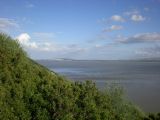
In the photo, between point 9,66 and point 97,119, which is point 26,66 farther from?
point 97,119

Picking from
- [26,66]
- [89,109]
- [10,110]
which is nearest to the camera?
→ [10,110]

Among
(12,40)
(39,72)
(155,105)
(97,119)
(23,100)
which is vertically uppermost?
(12,40)

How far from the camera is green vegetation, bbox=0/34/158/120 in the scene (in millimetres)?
16578

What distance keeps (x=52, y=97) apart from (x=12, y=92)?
248 centimetres

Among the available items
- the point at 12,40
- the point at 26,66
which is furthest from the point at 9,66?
the point at 12,40

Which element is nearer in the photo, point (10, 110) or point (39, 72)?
point (10, 110)

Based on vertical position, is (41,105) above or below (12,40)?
below

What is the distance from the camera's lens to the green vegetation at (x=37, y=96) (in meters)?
16.6

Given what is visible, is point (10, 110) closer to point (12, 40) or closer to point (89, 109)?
point (89, 109)

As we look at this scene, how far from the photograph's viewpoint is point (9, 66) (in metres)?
18.5

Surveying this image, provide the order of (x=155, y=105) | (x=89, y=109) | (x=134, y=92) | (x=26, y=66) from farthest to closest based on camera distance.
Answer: (x=134, y=92) → (x=155, y=105) → (x=26, y=66) → (x=89, y=109)

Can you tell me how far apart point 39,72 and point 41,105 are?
4263mm

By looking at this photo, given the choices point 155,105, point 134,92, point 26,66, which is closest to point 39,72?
point 26,66

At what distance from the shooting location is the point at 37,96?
58.2 feet
